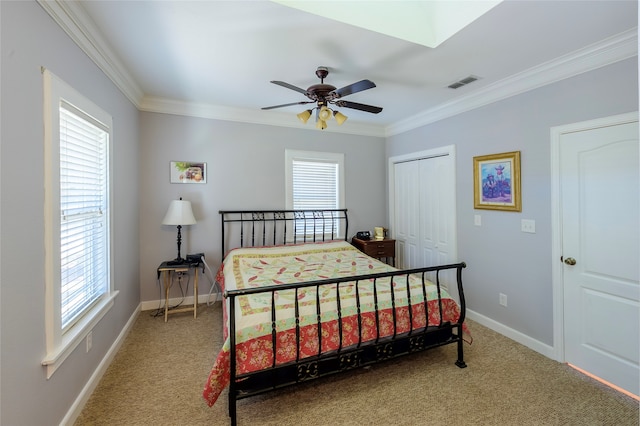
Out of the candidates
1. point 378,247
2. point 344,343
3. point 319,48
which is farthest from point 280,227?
point 319,48

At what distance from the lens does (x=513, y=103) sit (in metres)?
2.86

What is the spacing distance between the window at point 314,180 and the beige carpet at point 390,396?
2.37m

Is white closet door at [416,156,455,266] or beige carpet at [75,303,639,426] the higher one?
white closet door at [416,156,455,266]

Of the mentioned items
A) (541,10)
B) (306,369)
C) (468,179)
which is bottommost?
(306,369)

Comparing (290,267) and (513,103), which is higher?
(513,103)

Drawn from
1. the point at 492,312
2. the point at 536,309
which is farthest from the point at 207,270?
the point at 536,309

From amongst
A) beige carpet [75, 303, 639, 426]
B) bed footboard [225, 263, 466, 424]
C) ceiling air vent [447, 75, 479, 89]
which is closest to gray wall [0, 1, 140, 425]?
beige carpet [75, 303, 639, 426]

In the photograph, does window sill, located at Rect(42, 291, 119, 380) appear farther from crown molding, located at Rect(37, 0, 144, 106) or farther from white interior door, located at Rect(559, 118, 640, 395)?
white interior door, located at Rect(559, 118, 640, 395)

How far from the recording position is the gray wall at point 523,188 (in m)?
2.27

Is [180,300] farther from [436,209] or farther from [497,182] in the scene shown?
[497,182]

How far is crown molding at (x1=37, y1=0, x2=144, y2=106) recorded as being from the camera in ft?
5.42

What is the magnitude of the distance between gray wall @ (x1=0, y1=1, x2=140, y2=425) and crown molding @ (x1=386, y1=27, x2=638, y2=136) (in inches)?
144

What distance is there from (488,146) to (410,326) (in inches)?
86.5

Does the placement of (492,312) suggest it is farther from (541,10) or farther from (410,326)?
(541,10)
